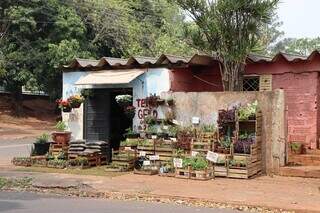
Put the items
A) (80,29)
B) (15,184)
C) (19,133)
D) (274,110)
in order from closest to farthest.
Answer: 1. (15,184)
2. (274,110)
3. (19,133)
4. (80,29)

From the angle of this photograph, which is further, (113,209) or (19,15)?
(19,15)

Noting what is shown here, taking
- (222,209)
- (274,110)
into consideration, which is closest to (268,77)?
(274,110)

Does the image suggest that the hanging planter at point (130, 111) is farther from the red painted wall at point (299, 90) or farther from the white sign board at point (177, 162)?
the white sign board at point (177, 162)

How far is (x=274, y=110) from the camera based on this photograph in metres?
13.5

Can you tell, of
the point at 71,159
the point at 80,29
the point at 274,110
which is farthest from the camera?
the point at 80,29

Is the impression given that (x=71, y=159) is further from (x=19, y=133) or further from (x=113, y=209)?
(x=19, y=133)

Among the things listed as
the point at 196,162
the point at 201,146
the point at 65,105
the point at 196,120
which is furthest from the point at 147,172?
the point at 65,105

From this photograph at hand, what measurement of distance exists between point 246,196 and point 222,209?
3.89 feet

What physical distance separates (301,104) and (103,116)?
5927 millimetres

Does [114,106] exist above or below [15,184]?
above

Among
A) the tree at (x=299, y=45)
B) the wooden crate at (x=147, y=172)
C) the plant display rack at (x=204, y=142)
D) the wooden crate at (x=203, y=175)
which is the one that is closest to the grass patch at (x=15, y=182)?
the wooden crate at (x=147, y=172)

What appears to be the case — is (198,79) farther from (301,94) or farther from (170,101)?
(301,94)

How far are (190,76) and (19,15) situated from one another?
60.2 ft

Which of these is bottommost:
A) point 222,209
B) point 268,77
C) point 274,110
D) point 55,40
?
point 222,209
